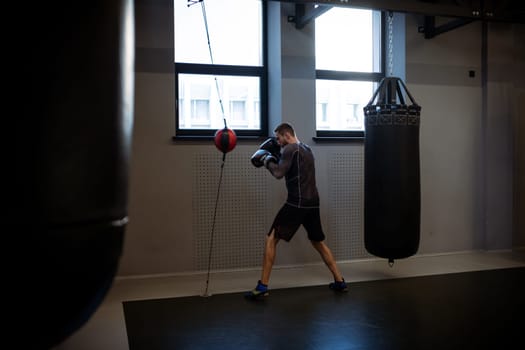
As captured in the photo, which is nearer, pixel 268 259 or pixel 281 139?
pixel 268 259

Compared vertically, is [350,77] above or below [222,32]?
below

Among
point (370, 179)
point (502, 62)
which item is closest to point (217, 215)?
point (370, 179)

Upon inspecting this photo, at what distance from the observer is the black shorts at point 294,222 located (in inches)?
160

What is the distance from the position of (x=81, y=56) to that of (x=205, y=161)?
14.1ft

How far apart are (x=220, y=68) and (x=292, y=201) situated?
73.9 inches

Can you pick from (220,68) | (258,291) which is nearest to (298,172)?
(258,291)

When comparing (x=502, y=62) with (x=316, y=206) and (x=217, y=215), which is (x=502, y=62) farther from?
(x=217, y=215)

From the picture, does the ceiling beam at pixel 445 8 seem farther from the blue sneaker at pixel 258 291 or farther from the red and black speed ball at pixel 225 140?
the blue sneaker at pixel 258 291

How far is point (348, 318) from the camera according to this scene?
343cm

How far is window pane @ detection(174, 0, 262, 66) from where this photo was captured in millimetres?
5035

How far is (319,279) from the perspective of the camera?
4.62m

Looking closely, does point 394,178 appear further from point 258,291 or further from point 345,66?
point 345,66

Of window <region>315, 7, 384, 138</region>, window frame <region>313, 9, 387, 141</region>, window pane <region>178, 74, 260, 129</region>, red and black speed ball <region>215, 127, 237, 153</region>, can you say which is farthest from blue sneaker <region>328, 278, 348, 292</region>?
window pane <region>178, 74, 260, 129</region>

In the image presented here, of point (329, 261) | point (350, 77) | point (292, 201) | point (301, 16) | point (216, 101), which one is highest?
point (301, 16)
